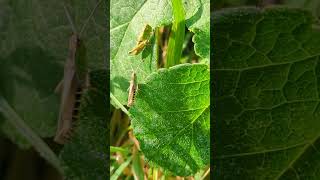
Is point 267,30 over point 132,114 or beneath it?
over

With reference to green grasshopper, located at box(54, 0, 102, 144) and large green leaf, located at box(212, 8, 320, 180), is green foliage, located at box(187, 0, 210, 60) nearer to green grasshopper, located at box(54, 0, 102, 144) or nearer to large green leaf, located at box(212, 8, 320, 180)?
large green leaf, located at box(212, 8, 320, 180)

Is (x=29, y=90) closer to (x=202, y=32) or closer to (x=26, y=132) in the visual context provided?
(x=26, y=132)

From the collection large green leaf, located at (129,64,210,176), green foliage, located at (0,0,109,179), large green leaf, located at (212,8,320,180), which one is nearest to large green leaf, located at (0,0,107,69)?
green foliage, located at (0,0,109,179)

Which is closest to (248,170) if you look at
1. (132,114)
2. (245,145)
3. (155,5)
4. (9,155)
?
(245,145)

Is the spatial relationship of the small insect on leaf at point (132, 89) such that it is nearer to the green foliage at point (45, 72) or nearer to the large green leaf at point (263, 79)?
the green foliage at point (45, 72)

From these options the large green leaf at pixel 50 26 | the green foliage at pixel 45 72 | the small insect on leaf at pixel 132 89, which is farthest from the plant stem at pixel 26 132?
the small insect on leaf at pixel 132 89

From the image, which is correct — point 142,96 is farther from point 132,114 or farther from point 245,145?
point 245,145
